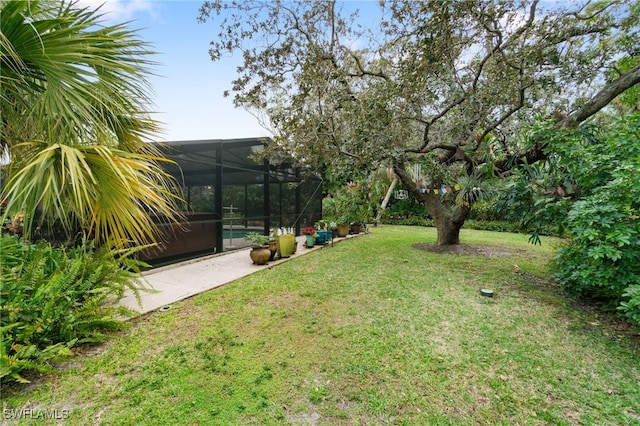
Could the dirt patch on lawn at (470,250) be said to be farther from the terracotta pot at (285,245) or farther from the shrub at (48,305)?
the shrub at (48,305)

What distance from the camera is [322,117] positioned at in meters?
6.08

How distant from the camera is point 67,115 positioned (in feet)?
6.55

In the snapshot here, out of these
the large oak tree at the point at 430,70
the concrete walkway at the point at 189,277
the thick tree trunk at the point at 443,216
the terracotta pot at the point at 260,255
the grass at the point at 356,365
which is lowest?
the grass at the point at 356,365

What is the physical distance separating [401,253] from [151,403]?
6122mm

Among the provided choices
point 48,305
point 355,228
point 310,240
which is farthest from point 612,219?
point 355,228

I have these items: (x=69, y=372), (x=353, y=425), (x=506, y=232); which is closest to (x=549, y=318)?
(x=353, y=425)

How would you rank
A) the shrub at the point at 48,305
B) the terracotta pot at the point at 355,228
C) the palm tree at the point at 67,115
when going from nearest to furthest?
1. the palm tree at the point at 67,115
2. the shrub at the point at 48,305
3. the terracotta pot at the point at 355,228

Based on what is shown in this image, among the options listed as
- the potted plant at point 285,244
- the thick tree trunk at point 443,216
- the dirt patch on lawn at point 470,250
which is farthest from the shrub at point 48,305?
the dirt patch on lawn at point 470,250

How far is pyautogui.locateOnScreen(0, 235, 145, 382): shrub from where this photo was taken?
2.02 meters

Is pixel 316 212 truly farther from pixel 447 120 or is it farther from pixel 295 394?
pixel 295 394

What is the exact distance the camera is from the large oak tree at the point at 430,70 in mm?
4586

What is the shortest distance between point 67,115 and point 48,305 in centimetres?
156

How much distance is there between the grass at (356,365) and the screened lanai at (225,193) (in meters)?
2.54

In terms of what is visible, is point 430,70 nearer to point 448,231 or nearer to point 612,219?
point 612,219
